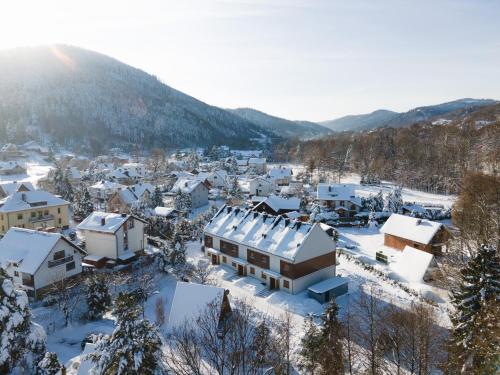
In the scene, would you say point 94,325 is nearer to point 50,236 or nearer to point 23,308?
point 23,308

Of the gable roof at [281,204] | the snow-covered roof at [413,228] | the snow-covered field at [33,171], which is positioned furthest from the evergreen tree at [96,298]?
the snow-covered field at [33,171]

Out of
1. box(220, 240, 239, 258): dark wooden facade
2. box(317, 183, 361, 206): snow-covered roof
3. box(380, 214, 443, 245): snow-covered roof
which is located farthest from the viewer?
box(317, 183, 361, 206): snow-covered roof

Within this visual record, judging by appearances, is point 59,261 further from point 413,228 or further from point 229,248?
point 413,228

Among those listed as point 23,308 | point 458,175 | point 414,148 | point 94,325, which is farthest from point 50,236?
point 414,148

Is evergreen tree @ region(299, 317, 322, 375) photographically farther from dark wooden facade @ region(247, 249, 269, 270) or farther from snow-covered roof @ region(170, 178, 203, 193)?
snow-covered roof @ region(170, 178, 203, 193)

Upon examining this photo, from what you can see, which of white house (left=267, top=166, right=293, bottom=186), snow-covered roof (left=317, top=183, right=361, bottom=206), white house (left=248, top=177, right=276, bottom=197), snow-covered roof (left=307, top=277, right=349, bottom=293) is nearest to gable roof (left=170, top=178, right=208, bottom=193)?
white house (left=248, top=177, right=276, bottom=197)

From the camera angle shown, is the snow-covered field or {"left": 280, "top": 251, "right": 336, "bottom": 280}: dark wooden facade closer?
{"left": 280, "top": 251, "right": 336, "bottom": 280}: dark wooden facade

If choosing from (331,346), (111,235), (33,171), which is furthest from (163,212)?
(33,171)
